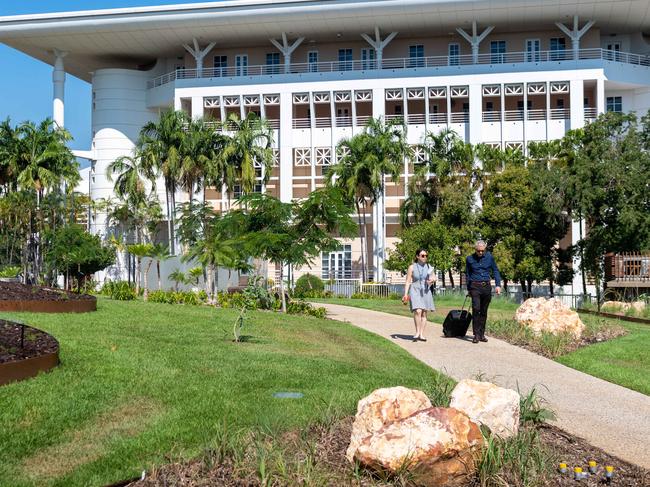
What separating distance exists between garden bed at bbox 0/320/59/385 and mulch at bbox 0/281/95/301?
630 centimetres

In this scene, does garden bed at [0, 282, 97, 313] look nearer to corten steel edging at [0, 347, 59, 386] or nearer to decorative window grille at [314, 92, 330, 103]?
corten steel edging at [0, 347, 59, 386]

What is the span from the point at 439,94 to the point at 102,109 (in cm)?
2558

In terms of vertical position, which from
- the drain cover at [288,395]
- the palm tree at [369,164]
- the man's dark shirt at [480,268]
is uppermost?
the palm tree at [369,164]

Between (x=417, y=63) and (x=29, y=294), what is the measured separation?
1705 inches

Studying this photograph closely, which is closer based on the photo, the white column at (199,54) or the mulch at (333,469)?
the mulch at (333,469)

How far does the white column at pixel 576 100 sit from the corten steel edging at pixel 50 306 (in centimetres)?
3996

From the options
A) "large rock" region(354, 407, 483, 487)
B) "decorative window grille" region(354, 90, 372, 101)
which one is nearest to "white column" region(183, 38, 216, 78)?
"decorative window grille" region(354, 90, 372, 101)

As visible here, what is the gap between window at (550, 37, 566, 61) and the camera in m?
54.6

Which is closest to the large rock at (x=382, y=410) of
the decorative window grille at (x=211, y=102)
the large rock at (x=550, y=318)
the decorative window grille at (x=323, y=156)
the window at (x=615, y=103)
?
the large rock at (x=550, y=318)

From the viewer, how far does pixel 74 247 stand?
129ft

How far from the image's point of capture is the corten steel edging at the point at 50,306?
16781mm

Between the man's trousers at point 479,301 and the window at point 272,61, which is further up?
the window at point 272,61

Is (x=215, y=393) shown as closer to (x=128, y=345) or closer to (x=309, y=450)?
(x=309, y=450)

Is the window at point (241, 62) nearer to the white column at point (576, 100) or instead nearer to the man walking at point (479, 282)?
the white column at point (576, 100)
